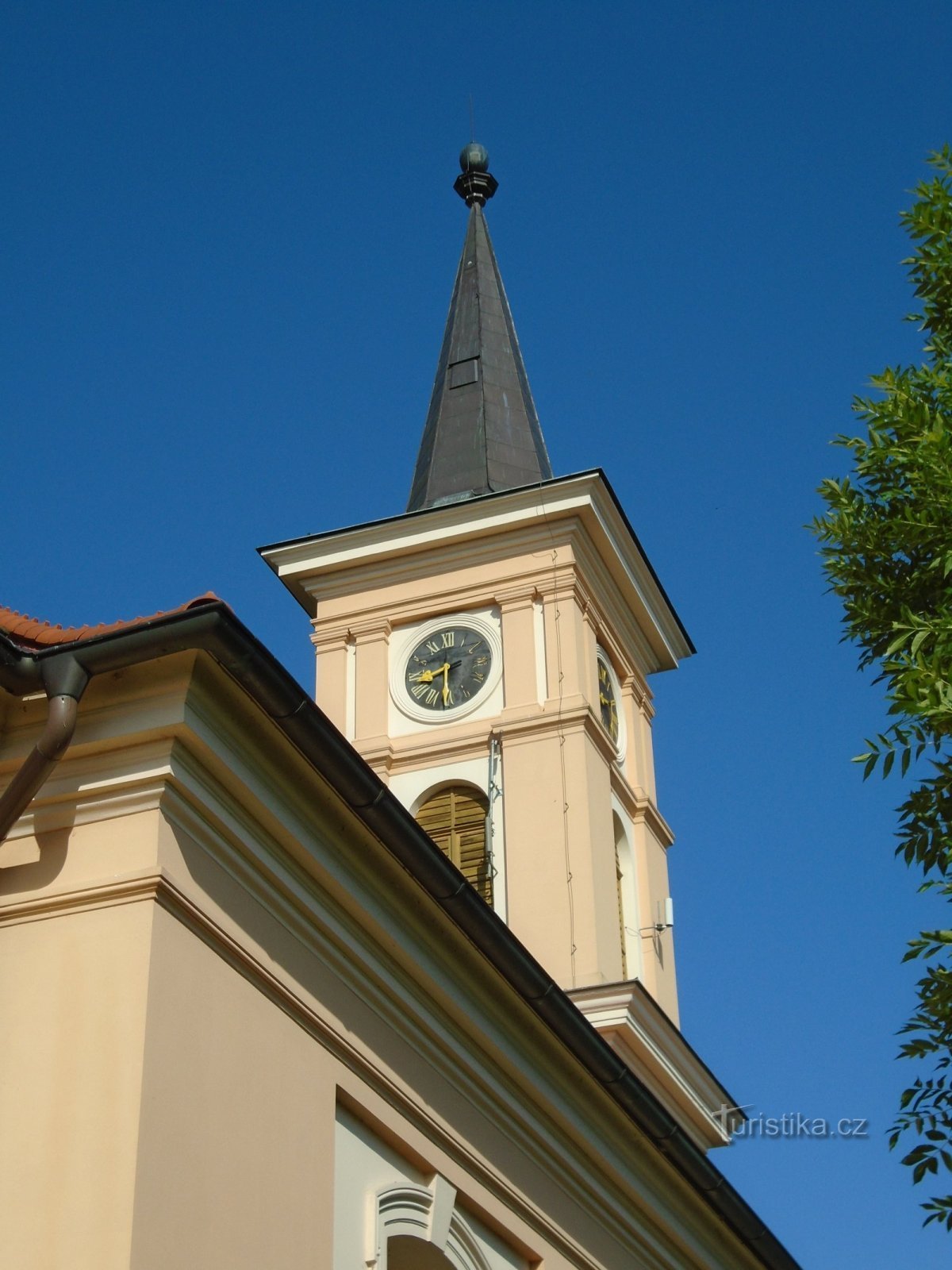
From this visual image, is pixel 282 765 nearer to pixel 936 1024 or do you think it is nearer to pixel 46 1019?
pixel 46 1019

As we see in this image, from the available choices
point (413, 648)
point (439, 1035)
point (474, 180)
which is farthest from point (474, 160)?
point (439, 1035)

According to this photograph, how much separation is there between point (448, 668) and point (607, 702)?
2.32 m

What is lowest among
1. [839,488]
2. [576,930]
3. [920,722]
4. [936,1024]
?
[936,1024]

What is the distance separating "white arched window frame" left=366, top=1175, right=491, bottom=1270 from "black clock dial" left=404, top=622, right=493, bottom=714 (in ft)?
44.3

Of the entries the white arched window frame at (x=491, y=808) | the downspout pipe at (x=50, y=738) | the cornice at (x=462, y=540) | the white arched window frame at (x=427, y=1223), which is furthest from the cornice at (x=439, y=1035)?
the cornice at (x=462, y=540)

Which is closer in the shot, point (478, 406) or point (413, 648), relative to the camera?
point (413, 648)

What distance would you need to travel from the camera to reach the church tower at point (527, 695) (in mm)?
22000

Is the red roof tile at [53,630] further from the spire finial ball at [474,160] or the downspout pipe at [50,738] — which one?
the spire finial ball at [474,160]

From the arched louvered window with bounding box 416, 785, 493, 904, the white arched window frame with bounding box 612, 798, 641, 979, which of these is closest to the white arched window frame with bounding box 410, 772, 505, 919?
the arched louvered window with bounding box 416, 785, 493, 904

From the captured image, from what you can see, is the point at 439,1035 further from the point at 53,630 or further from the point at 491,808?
the point at 491,808

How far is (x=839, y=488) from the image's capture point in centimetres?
1130

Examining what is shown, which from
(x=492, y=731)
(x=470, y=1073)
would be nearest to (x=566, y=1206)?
(x=470, y=1073)

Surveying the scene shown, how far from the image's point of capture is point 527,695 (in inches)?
930

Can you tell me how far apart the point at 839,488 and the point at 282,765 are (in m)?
4.17
